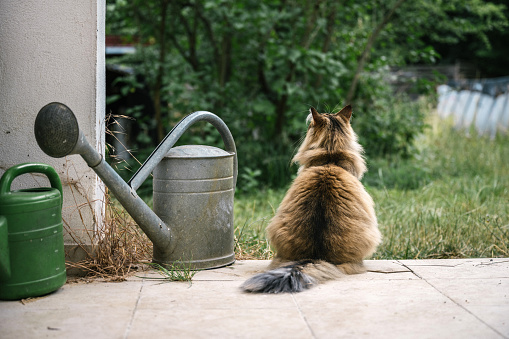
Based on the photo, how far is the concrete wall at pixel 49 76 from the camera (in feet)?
9.37

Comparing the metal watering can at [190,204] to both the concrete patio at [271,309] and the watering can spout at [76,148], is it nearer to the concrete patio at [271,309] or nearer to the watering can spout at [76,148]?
the watering can spout at [76,148]

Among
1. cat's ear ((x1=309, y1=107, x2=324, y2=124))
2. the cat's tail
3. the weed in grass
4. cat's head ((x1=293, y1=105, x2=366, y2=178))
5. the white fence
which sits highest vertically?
the white fence

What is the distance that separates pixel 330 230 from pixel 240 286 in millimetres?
633

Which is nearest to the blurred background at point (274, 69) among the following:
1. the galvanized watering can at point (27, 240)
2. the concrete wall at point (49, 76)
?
the concrete wall at point (49, 76)

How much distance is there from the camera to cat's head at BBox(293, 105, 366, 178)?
326 centimetres

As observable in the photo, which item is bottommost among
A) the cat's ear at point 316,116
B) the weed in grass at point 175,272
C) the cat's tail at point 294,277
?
the weed in grass at point 175,272

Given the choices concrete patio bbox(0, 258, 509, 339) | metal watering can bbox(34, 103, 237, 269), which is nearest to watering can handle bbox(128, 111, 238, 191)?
metal watering can bbox(34, 103, 237, 269)

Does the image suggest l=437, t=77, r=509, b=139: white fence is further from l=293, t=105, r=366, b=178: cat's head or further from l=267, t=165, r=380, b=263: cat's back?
l=267, t=165, r=380, b=263: cat's back

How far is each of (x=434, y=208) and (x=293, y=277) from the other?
2.84m

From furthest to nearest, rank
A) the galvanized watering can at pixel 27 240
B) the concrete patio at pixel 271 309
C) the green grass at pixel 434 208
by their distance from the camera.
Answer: the green grass at pixel 434 208
the galvanized watering can at pixel 27 240
the concrete patio at pixel 271 309

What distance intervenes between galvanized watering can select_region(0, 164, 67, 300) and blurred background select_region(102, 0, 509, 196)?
3.84 meters

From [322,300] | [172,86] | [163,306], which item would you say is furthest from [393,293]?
[172,86]

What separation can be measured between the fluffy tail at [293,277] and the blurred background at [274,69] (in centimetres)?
358

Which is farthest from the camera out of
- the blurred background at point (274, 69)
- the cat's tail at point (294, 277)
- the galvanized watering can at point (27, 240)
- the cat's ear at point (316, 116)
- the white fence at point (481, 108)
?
the white fence at point (481, 108)
